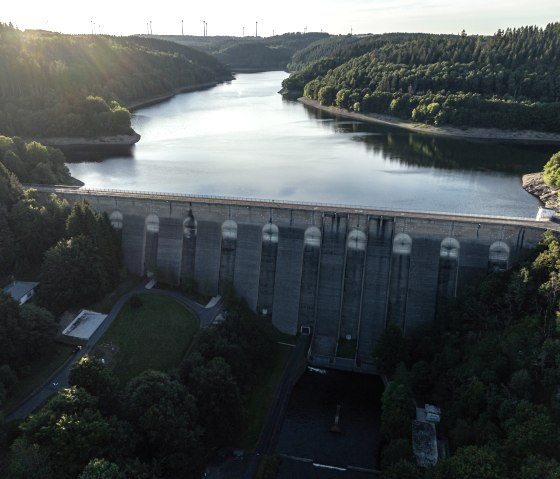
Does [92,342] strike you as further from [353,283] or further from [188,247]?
[353,283]

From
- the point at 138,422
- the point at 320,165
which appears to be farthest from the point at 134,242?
the point at 320,165

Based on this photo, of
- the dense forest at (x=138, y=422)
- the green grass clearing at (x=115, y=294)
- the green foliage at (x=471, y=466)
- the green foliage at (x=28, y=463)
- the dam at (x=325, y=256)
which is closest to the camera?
the green foliage at (x=28, y=463)

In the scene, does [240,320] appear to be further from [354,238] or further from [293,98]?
[293,98]

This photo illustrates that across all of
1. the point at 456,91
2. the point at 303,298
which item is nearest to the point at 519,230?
the point at 303,298

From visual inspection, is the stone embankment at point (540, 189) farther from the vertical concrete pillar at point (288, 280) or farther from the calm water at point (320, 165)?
the vertical concrete pillar at point (288, 280)

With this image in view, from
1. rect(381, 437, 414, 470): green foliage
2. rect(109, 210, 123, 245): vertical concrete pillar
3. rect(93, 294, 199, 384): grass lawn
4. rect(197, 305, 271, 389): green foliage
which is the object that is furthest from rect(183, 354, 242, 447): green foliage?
rect(109, 210, 123, 245): vertical concrete pillar

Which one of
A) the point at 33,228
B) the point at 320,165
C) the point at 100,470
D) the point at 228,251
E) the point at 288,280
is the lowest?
the point at 100,470

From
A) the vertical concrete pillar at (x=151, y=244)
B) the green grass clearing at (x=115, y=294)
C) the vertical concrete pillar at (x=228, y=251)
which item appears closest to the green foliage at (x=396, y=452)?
the vertical concrete pillar at (x=228, y=251)
